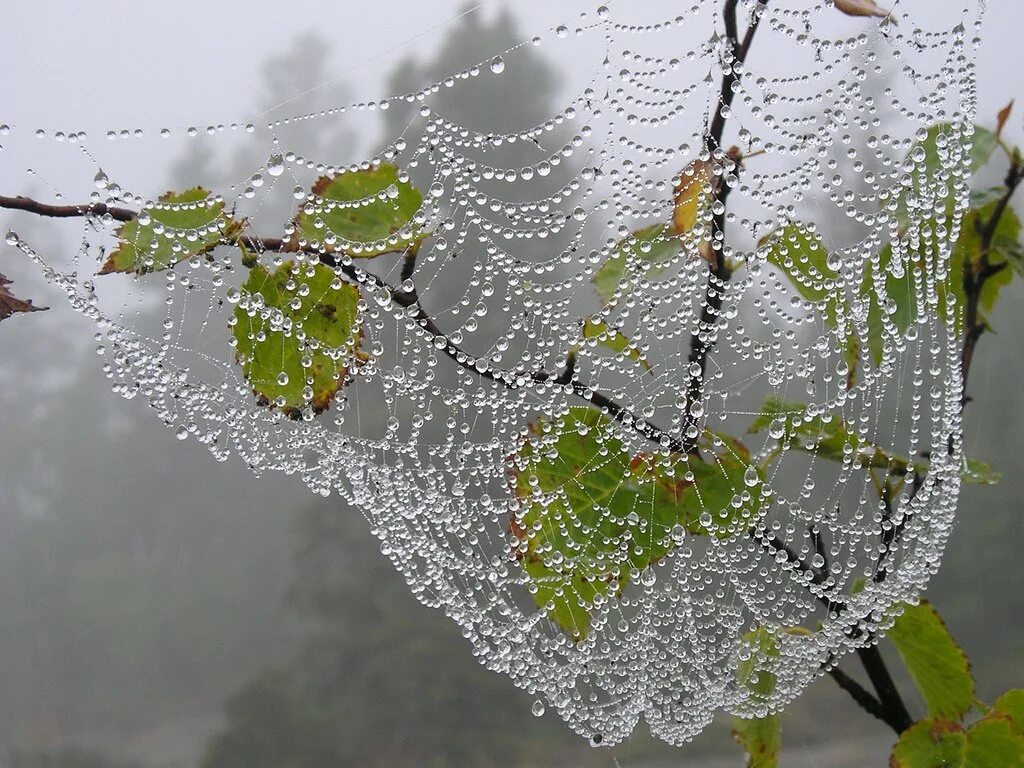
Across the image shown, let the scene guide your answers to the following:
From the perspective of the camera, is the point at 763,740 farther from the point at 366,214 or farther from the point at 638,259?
the point at 366,214

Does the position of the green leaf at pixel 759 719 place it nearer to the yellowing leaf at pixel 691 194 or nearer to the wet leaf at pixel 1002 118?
the yellowing leaf at pixel 691 194

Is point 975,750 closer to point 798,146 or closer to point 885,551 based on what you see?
point 885,551

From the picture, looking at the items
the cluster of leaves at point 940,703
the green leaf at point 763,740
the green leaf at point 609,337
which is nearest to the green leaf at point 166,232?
the green leaf at point 609,337

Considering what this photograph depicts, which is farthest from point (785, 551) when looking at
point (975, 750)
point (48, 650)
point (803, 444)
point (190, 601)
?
point (48, 650)

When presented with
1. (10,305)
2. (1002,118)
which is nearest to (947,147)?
(1002,118)

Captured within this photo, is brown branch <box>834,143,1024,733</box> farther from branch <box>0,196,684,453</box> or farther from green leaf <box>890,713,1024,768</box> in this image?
branch <box>0,196,684,453</box>

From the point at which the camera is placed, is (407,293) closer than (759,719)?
Yes

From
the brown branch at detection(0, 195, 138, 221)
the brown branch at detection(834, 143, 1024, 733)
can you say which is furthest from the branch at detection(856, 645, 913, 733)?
the brown branch at detection(0, 195, 138, 221)
